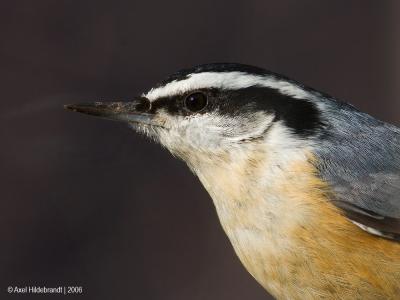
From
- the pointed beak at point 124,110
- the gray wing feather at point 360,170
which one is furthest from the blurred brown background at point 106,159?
the gray wing feather at point 360,170

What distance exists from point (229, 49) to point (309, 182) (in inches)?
59.3

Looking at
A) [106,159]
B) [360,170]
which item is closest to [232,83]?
[360,170]

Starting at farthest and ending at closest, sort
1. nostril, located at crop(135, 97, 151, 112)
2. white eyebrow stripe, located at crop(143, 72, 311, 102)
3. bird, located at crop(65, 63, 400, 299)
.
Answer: nostril, located at crop(135, 97, 151, 112) → white eyebrow stripe, located at crop(143, 72, 311, 102) → bird, located at crop(65, 63, 400, 299)

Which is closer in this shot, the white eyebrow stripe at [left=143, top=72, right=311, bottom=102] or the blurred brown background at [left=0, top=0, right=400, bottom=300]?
the white eyebrow stripe at [left=143, top=72, right=311, bottom=102]

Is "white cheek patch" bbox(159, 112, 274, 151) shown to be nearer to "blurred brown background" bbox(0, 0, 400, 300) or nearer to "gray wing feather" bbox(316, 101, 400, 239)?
"gray wing feather" bbox(316, 101, 400, 239)

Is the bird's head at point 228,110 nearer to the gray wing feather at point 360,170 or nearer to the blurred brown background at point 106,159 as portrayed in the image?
the gray wing feather at point 360,170

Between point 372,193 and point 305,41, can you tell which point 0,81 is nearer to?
point 305,41

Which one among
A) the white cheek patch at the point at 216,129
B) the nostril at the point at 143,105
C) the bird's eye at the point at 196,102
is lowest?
the white cheek patch at the point at 216,129

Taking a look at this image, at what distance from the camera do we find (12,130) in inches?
133

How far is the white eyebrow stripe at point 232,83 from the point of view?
2213 millimetres

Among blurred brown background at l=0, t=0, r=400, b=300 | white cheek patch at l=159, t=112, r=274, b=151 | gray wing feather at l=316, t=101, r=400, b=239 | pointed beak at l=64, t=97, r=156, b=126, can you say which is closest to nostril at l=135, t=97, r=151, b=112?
pointed beak at l=64, t=97, r=156, b=126

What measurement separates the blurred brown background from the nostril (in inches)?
36.9

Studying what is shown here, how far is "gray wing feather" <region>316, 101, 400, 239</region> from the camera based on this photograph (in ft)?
7.04

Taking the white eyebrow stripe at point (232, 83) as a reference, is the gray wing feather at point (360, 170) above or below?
below
